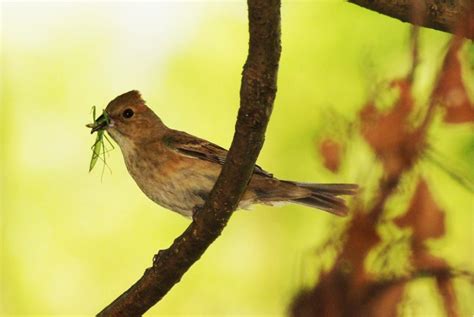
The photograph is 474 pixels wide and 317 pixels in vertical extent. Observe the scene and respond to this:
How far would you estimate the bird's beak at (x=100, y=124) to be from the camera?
4281mm

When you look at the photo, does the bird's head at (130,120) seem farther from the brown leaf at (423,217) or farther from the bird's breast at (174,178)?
the brown leaf at (423,217)

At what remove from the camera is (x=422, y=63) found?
3.67ft

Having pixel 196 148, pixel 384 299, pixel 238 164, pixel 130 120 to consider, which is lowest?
pixel 384 299

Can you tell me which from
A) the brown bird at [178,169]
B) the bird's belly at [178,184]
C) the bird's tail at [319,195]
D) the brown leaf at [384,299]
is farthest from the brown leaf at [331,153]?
the bird's belly at [178,184]

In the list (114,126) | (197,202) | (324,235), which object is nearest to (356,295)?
(324,235)

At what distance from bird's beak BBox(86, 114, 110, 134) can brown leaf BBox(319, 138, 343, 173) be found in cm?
292

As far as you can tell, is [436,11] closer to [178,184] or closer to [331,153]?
[331,153]

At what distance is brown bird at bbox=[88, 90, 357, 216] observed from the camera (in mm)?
4551

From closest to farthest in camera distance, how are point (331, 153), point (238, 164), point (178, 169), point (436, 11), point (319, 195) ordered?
1. point (331, 153)
2. point (436, 11)
3. point (238, 164)
4. point (319, 195)
5. point (178, 169)

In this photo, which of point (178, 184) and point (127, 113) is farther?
point (127, 113)

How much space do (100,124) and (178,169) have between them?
527 mm

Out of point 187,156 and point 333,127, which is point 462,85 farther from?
point 187,156

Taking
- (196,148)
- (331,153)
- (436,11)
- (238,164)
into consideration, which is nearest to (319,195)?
(196,148)

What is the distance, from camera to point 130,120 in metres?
4.95
